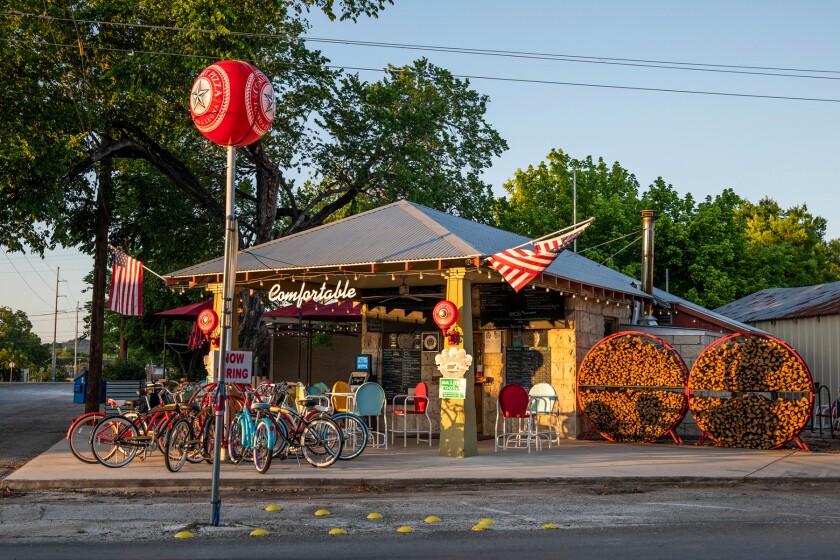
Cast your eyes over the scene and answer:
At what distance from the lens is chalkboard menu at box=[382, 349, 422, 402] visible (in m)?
19.7

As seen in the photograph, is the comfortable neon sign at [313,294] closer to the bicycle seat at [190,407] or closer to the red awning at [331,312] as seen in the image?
the bicycle seat at [190,407]

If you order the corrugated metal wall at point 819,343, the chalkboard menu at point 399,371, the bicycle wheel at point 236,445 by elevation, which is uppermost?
the corrugated metal wall at point 819,343

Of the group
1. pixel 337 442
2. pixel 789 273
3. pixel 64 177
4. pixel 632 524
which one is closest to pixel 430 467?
pixel 337 442

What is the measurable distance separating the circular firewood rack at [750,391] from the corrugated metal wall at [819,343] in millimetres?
6944

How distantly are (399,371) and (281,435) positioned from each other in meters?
6.49

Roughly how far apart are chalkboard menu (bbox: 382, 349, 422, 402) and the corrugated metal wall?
34.9 feet

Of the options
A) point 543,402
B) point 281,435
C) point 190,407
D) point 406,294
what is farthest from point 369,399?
Answer: point 190,407

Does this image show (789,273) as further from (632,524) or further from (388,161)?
(632,524)

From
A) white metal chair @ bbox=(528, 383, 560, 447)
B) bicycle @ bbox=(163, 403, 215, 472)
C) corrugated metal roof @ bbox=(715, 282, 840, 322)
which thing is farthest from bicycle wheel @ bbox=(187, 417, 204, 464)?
corrugated metal roof @ bbox=(715, 282, 840, 322)

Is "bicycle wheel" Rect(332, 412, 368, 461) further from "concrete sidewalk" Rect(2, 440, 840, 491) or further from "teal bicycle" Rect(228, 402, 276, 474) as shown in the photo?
"teal bicycle" Rect(228, 402, 276, 474)

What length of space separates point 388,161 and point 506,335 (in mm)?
10235

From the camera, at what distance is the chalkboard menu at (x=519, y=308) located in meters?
18.4

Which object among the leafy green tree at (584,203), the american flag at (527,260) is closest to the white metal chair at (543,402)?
the american flag at (527,260)

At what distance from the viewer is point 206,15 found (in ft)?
75.0
